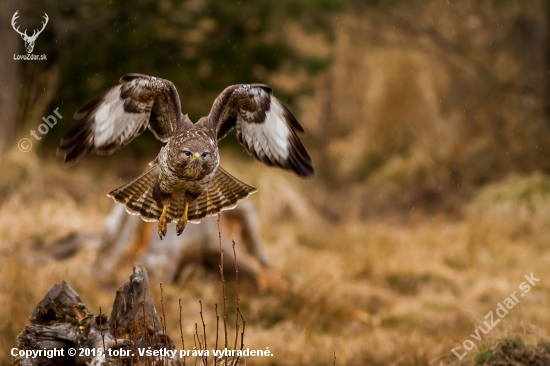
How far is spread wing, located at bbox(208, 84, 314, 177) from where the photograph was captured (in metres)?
3.05

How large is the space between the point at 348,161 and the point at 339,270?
23.7ft

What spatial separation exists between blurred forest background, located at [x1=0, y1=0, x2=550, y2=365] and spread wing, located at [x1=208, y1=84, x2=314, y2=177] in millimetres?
2315

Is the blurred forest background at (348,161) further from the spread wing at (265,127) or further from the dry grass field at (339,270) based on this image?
the spread wing at (265,127)

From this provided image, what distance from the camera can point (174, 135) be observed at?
2.76 metres

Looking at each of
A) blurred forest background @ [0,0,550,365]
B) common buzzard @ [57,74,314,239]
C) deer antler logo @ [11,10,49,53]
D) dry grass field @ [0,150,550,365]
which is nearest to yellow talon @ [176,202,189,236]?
common buzzard @ [57,74,314,239]

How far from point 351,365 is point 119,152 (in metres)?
7.09

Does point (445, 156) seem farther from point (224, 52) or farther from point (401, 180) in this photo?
point (224, 52)

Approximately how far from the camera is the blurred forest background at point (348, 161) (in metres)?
6.99

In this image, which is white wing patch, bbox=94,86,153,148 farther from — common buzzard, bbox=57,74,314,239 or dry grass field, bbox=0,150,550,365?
dry grass field, bbox=0,150,550,365

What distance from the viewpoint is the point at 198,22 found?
11.2 metres

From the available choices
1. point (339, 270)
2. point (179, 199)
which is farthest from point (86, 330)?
point (339, 270)

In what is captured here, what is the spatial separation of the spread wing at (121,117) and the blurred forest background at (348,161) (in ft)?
8.24

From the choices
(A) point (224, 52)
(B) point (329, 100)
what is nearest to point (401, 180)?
(B) point (329, 100)

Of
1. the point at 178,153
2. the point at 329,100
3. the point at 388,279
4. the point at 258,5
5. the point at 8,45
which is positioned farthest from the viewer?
the point at 329,100
